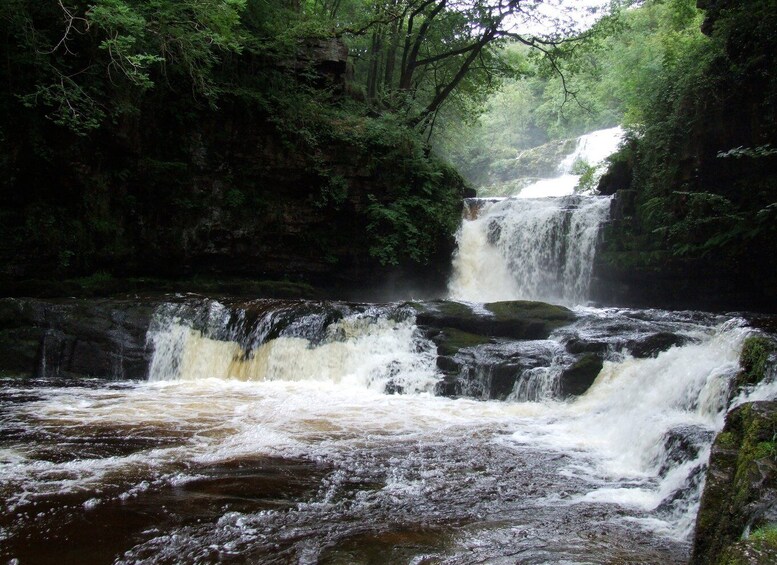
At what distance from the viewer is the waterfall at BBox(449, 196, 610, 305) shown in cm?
1485

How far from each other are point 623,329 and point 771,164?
516 cm

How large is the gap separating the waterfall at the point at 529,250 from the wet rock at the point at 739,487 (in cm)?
1120

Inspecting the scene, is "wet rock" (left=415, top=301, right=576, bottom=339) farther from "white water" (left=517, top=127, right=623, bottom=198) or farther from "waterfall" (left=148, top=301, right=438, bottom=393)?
"white water" (left=517, top=127, right=623, bottom=198)

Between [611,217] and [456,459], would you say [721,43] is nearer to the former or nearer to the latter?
[611,217]

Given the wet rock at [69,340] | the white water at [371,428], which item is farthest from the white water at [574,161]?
the wet rock at [69,340]

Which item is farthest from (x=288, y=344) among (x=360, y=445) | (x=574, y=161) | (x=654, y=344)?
(x=574, y=161)

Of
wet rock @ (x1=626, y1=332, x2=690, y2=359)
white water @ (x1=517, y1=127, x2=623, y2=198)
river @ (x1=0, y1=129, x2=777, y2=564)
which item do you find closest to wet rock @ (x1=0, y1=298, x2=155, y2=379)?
river @ (x1=0, y1=129, x2=777, y2=564)

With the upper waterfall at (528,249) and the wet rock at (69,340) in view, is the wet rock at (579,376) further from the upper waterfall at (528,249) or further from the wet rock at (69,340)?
the wet rock at (69,340)

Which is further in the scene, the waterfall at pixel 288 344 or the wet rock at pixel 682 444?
the waterfall at pixel 288 344

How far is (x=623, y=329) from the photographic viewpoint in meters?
9.90

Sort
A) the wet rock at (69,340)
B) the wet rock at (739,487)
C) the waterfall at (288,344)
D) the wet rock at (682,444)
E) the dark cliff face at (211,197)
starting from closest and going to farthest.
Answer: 1. the wet rock at (739,487)
2. the wet rock at (682,444)
3. the wet rock at (69,340)
4. the waterfall at (288,344)
5. the dark cliff face at (211,197)

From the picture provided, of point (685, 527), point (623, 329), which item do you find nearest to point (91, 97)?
point (623, 329)

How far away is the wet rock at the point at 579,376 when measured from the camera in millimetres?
8656

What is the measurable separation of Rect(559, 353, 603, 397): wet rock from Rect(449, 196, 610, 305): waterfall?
20.5 feet
